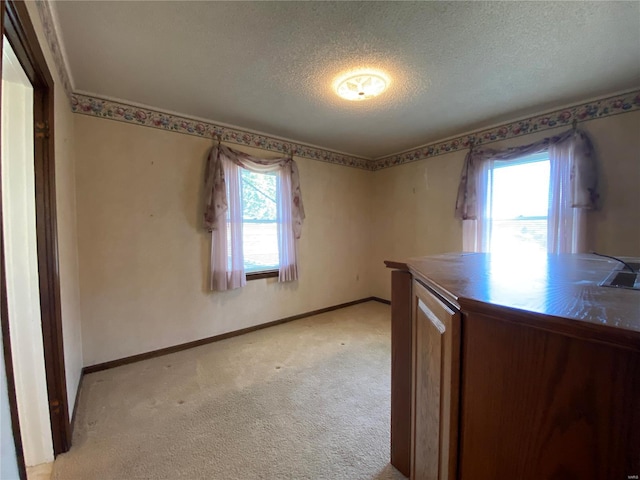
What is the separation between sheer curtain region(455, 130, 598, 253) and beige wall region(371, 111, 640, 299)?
12 centimetres

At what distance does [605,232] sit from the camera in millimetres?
2412

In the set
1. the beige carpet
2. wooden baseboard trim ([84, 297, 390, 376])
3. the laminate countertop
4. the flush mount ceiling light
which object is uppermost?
the flush mount ceiling light

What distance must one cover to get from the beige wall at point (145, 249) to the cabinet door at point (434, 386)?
7.85ft

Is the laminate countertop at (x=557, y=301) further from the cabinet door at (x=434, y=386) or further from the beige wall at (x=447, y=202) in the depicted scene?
the beige wall at (x=447, y=202)

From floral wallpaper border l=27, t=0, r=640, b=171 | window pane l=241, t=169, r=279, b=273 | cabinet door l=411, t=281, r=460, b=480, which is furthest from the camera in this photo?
window pane l=241, t=169, r=279, b=273

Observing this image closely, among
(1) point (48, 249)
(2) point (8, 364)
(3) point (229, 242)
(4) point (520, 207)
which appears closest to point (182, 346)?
(3) point (229, 242)

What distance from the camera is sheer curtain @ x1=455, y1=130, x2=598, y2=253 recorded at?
2.39 m

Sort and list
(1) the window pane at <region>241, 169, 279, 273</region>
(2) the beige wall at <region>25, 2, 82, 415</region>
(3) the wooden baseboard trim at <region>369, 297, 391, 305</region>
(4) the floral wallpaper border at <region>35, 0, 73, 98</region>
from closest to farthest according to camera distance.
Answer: (4) the floral wallpaper border at <region>35, 0, 73, 98</region>
(2) the beige wall at <region>25, 2, 82, 415</region>
(1) the window pane at <region>241, 169, 279, 273</region>
(3) the wooden baseboard trim at <region>369, 297, 391, 305</region>

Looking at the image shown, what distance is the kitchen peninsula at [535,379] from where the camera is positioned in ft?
1.42

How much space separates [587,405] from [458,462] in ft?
1.14

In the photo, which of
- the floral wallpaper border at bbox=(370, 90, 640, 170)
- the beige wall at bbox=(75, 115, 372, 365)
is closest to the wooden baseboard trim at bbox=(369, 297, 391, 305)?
the beige wall at bbox=(75, 115, 372, 365)

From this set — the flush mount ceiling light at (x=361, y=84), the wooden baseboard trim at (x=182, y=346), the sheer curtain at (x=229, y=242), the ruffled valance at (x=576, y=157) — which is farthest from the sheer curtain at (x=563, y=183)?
the sheer curtain at (x=229, y=242)

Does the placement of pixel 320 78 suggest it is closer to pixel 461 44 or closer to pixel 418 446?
pixel 461 44

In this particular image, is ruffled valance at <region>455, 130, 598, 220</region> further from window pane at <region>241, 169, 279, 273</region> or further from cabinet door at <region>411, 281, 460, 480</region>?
window pane at <region>241, 169, 279, 273</region>
